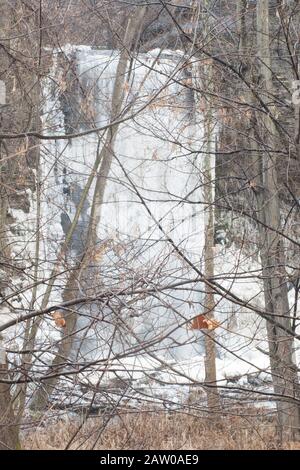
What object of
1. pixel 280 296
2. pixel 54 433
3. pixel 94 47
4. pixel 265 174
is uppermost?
pixel 94 47

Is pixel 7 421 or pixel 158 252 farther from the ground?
pixel 158 252

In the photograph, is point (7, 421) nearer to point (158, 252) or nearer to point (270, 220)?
point (158, 252)

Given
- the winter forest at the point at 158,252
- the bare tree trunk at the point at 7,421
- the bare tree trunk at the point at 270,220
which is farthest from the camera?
the bare tree trunk at the point at 270,220

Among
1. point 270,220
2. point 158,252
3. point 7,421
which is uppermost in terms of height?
point 270,220

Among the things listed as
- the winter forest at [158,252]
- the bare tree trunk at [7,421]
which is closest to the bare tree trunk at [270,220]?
the winter forest at [158,252]

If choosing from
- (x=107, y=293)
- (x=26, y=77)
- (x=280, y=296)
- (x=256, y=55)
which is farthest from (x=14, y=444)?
(x=256, y=55)

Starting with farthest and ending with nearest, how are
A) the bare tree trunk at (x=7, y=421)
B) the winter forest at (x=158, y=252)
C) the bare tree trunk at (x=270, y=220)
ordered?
the bare tree trunk at (x=270, y=220) < the bare tree trunk at (x=7, y=421) < the winter forest at (x=158, y=252)

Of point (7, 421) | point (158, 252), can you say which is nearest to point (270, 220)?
point (158, 252)

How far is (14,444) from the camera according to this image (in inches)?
232

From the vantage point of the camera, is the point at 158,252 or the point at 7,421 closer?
the point at 158,252

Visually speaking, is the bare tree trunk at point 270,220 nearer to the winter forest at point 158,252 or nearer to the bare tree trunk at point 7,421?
the winter forest at point 158,252

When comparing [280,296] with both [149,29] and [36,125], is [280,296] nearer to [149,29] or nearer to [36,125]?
[36,125]

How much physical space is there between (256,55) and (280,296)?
233 cm

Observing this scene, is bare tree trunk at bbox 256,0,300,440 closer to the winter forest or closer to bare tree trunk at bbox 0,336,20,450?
the winter forest
